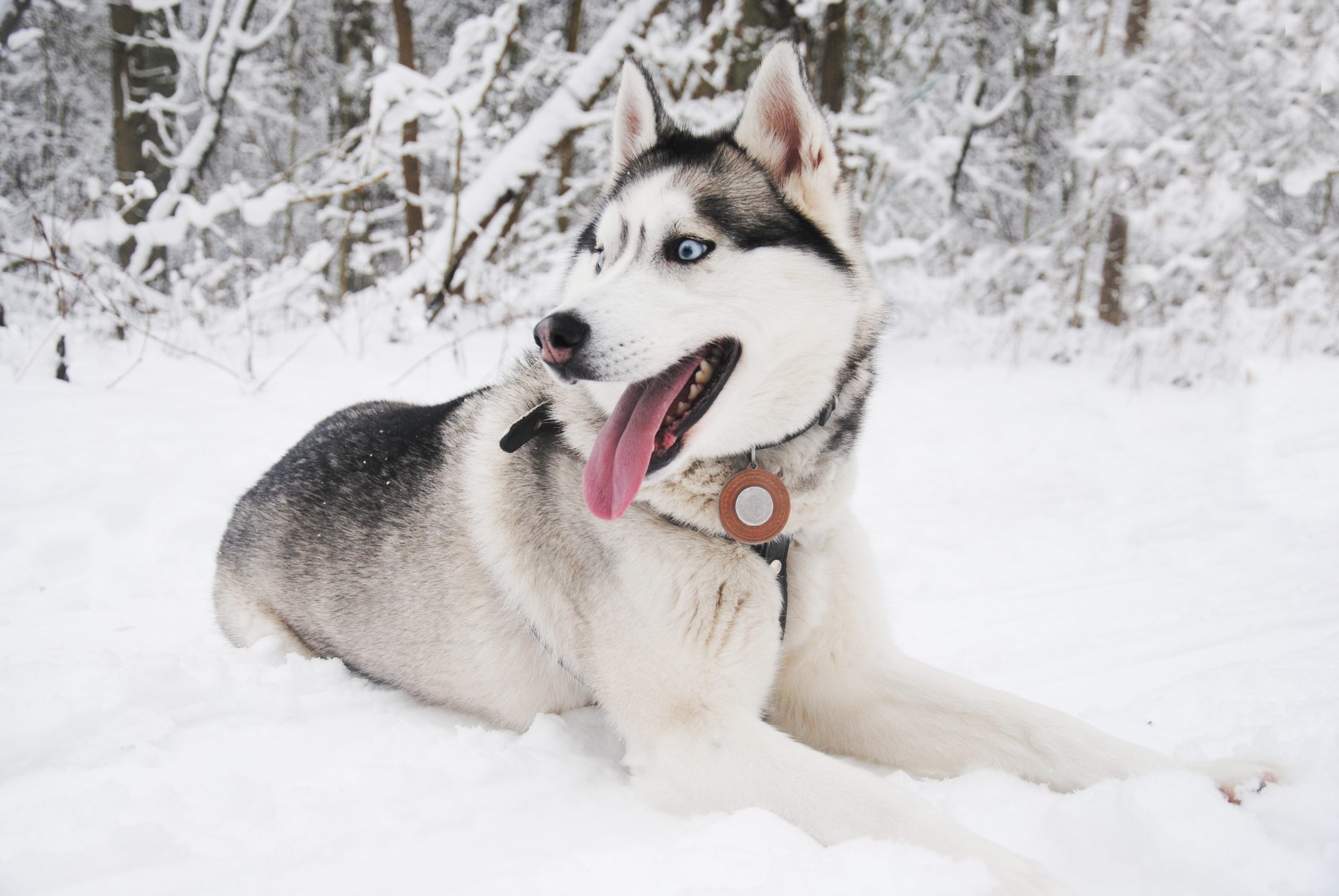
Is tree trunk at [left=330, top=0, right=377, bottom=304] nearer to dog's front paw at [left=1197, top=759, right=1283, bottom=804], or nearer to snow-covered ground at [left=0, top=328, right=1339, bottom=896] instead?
snow-covered ground at [left=0, top=328, right=1339, bottom=896]

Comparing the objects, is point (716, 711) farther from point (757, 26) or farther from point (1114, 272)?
point (1114, 272)

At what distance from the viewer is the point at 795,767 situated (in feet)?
5.07

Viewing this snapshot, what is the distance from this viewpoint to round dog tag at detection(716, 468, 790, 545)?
1.74m

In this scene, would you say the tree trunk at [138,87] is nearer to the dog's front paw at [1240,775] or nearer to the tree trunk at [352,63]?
the tree trunk at [352,63]

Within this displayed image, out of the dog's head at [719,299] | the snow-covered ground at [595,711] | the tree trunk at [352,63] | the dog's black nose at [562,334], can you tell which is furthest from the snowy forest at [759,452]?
the tree trunk at [352,63]

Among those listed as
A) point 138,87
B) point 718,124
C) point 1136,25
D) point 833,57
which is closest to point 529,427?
point 718,124

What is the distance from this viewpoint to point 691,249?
1819 millimetres

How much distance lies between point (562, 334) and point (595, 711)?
3.66 ft

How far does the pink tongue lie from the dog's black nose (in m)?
0.22

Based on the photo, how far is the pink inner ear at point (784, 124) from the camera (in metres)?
1.92

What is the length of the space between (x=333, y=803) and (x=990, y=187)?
1542 cm

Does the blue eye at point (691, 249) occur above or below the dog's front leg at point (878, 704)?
above

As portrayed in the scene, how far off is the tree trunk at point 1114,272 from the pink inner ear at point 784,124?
8.23 m

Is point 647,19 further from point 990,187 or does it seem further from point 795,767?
point 990,187
